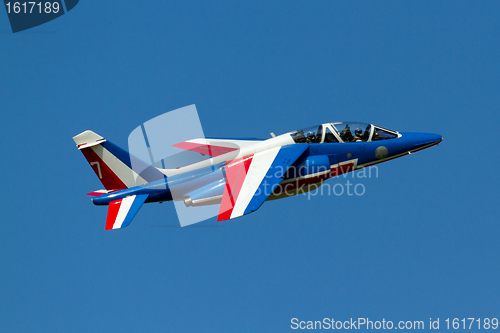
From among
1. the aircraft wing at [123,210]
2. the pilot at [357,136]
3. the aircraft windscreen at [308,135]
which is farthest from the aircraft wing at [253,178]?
the aircraft wing at [123,210]

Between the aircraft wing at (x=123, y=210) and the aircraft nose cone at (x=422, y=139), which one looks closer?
the aircraft wing at (x=123, y=210)

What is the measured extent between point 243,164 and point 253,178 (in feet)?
3.17

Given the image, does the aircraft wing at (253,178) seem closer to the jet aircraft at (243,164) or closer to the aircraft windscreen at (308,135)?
the jet aircraft at (243,164)

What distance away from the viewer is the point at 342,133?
1744cm

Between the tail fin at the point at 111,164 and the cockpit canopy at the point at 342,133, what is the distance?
16.4ft

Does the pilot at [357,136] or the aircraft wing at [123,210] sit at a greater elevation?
the pilot at [357,136]

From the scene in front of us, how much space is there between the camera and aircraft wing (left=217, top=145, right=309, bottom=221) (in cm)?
1463

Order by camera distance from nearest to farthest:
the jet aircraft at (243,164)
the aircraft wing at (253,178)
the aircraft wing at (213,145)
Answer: the aircraft wing at (253,178)
the jet aircraft at (243,164)
the aircraft wing at (213,145)

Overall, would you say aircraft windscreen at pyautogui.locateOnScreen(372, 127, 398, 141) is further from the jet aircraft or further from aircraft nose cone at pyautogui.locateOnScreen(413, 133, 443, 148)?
aircraft nose cone at pyautogui.locateOnScreen(413, 133, 443, 148)

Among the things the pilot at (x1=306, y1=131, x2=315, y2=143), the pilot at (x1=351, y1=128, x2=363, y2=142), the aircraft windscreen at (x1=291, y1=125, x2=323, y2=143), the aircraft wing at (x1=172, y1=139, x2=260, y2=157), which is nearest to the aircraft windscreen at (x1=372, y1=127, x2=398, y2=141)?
the pilot at (x1=351, y1=128, x2=363, y2=142)

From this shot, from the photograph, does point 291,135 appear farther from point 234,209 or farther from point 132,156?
point 132,156

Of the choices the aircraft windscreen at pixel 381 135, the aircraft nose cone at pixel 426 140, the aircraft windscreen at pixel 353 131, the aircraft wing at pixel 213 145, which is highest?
the aircraft wing at pixel 213 145

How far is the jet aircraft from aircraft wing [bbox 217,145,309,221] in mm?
31

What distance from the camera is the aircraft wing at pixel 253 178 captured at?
1463 cm
